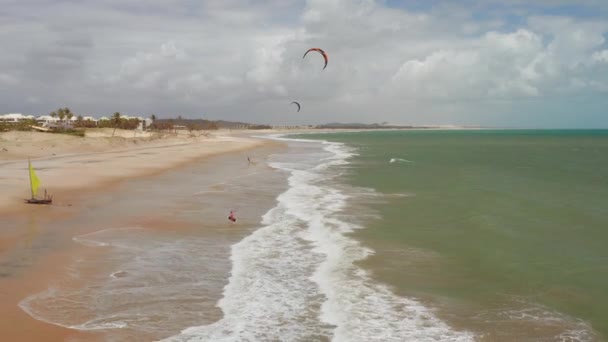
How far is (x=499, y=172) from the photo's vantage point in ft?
132

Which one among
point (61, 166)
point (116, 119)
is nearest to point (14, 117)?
point (116, 119)

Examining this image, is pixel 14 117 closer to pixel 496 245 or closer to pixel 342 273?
pixel 496 245

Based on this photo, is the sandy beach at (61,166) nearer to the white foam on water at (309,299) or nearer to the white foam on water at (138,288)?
the white foam on water at (138,288)

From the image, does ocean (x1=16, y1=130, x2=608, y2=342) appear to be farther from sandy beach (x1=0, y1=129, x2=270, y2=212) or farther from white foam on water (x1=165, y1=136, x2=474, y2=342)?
sandy beach (x1=0, y1=129, x2=270, y2=212)

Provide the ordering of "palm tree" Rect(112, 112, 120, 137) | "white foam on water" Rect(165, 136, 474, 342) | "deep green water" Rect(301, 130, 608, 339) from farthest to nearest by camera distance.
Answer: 1. "palm tree" Rect(112, 112, 120, 137)
2. "deep green water" Rect(301, 130, 608, 339)
3. "white foam on water" Rect(165, 136, 474, 342)

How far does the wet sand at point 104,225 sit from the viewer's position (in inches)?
→ 349

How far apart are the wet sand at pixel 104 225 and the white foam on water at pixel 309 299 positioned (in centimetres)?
48

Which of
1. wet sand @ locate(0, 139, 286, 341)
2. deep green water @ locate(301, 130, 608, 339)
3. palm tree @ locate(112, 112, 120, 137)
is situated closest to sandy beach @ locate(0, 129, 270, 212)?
wet sand @ locate(0, 139, 286, 341)

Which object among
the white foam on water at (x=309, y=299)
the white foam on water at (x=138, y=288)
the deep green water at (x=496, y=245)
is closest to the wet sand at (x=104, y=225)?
the white foam on water at (x=138, y=288)

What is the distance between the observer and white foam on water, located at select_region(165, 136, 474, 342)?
8703 millimetres

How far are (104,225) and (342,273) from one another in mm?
8371

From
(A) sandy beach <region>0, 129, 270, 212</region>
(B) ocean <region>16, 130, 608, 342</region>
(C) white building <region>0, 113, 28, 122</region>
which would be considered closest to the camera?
(B) ocean <region>16, 130, 608, 342</region>

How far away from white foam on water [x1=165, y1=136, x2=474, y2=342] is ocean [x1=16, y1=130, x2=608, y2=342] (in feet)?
0.12

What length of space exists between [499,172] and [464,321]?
33016mm
